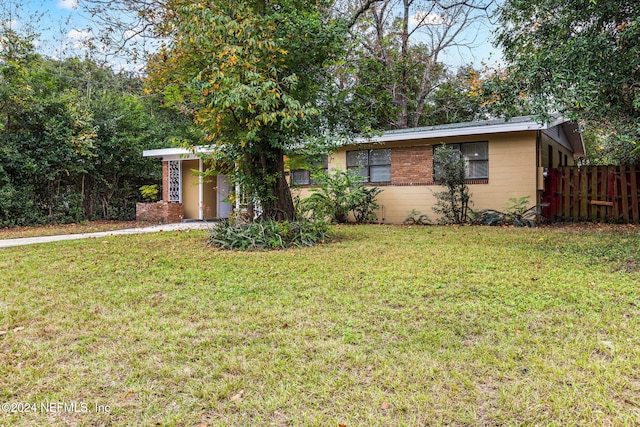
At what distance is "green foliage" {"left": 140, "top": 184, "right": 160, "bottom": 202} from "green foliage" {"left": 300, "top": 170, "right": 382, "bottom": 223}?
6.39m

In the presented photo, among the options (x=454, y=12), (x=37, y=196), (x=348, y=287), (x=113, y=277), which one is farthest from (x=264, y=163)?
(x=454, y=12)

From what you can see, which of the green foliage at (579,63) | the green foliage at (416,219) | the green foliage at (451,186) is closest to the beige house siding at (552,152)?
the green foliage at (451,186)

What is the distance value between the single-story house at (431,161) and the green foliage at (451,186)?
0.96 ft

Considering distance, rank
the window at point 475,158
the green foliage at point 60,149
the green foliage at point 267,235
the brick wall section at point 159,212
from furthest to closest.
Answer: the brick wall section at point 159,212
the green foliage at point 60,149
the window at point 475,158
the green foliage at point 267,235

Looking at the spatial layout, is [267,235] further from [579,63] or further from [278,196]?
[579,63]

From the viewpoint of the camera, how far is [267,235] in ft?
24.4

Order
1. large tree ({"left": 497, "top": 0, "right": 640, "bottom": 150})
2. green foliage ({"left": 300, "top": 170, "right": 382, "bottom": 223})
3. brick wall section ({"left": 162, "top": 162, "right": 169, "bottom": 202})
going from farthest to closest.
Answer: brick wall section ({"left": 162, "top": 162, "right": 169, "bottom": 202}), green foliage ({"left": 300, "top": 170, "right": 382, "bottom": 223}), large tree ({"left": 497, "top": 0, "right": 640, "bottom": 150})

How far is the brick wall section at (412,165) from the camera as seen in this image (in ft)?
39.9

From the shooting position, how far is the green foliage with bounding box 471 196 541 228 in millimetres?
10719

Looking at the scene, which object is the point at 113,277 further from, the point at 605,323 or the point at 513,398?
the point at 605,323

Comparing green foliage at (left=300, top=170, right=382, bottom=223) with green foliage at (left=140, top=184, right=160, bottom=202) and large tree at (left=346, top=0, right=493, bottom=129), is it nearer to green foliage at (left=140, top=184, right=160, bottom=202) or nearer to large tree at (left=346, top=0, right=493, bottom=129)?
large tree at (left=346, top=0, right=493, bottom=129)

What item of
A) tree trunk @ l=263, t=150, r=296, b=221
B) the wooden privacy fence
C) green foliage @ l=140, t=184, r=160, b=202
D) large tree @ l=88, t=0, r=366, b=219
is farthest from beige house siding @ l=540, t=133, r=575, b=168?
green foliage @ l=140, t=184, r=160, b=202

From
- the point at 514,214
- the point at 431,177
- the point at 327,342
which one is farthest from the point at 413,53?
the point at 327,342

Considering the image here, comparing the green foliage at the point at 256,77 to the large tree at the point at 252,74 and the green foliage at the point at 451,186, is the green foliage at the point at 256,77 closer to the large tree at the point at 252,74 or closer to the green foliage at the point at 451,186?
the large tree at the point at 252,74
